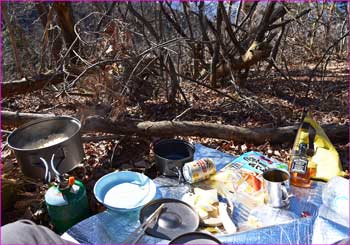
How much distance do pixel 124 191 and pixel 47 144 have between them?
2.00 feet

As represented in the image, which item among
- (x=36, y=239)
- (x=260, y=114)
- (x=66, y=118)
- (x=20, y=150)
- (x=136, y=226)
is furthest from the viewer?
(x=260, y=114)

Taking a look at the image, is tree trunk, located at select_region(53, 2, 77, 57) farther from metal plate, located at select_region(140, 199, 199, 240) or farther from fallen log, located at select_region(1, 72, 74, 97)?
metal plate, located at select_region(140, 199, 199, 240)

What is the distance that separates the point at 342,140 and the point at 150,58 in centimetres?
177

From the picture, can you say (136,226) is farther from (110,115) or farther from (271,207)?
(110,115)

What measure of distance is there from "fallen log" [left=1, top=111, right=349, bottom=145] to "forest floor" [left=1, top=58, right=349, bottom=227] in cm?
7

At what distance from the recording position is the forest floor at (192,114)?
7.65ft

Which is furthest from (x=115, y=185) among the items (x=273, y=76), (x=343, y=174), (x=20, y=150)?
(x=273, y=76)

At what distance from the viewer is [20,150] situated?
2.07 meters

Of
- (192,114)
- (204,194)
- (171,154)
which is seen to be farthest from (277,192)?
(192,114)

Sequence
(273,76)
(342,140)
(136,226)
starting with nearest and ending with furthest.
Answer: (136,226)
(342,140)
(273,76)

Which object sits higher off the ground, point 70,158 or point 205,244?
point 70,158

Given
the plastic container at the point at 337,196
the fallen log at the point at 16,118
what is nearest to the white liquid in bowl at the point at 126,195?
the plastic container at the point at 337,196

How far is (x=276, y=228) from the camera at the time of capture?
1.79 m

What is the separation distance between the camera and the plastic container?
173 cm
